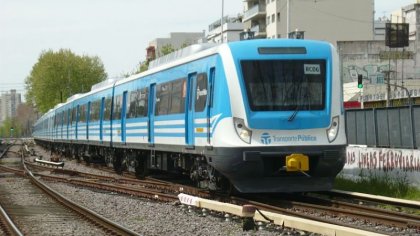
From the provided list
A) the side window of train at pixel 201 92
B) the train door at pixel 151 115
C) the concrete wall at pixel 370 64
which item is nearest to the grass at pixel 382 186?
the side window of train at pixel 201 92

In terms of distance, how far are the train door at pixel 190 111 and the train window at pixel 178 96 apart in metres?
0.28

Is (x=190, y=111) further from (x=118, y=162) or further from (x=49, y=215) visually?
(x=118, y=162)

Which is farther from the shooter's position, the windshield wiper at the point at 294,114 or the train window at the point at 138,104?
the train window at the point at 138,104

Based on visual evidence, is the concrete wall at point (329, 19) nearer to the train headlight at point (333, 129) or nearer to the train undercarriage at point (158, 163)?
the train undercarriage at point (158, 163)

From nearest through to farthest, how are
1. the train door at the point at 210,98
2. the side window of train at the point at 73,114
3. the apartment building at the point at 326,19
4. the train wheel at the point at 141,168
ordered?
the train door at the point at 210,98, the train wheel at the point at 141,168, the side window of train at the point at 73,114, the apartment building at the point at 326,19

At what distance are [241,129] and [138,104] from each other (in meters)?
7.58

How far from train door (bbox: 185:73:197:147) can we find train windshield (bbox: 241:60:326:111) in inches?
82.1

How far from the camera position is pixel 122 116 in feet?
72.8

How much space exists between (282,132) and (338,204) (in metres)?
1.63

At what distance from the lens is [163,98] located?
56.5 feet

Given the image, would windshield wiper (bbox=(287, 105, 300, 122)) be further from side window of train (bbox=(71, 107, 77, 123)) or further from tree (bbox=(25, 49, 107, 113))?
tree (bbox=(25, 49, 107, 113))

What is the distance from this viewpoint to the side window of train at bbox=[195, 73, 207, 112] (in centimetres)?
1412

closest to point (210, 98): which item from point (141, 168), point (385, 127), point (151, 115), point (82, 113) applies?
point (151, 115)

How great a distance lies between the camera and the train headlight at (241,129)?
41.9ft
